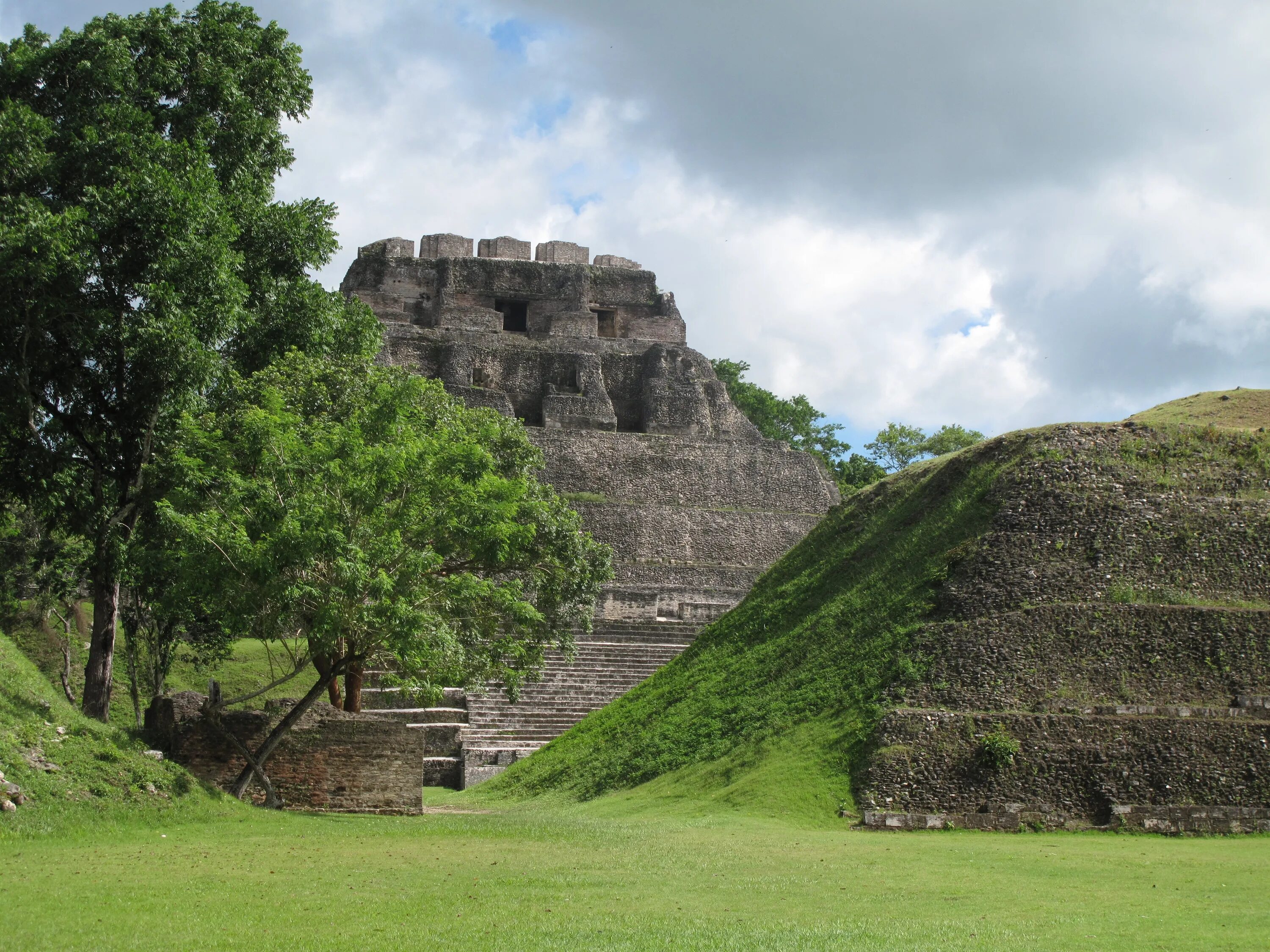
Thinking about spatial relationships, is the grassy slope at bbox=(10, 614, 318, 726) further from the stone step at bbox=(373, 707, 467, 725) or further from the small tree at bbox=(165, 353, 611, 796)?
the small tree at bbox=(165, 353, 611, 796)

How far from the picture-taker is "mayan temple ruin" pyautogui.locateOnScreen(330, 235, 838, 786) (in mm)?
22672

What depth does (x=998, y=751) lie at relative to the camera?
45.4 feet

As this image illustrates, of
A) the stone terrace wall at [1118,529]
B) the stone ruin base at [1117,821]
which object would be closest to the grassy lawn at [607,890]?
the stone ruin base at [1117,821]

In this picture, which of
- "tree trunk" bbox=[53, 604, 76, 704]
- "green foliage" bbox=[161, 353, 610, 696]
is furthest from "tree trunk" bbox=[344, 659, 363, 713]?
"tree trunk" bbox=[53, 604, 76, 704]

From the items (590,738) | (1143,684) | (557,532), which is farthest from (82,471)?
(1143,684)

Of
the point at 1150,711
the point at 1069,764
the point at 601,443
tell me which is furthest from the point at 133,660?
the point at 1150,711

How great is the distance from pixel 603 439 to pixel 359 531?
17.6 metres

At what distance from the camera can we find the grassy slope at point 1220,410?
21.3 metres

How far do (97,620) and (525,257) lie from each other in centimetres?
2329

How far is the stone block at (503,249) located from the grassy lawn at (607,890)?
1027 inches

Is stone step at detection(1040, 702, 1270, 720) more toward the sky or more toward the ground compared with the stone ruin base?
more toward the sky

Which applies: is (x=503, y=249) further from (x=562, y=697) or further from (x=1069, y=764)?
(x=1069, y=764)

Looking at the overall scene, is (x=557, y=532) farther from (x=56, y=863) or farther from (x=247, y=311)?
(x=56, y=863)

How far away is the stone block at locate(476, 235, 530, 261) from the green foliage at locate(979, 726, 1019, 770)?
83.2 feet
